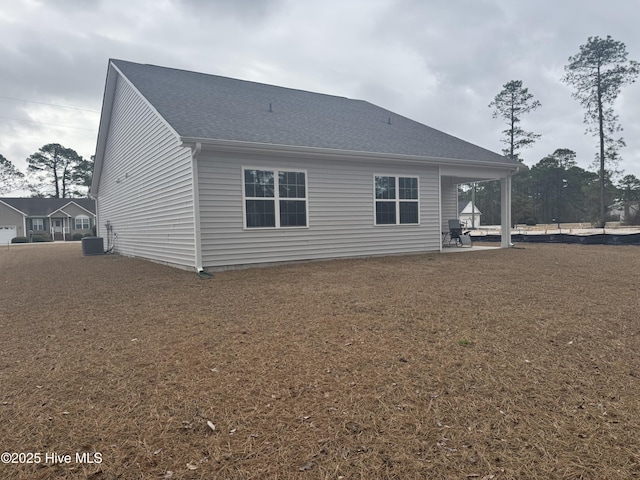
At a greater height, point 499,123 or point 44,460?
point 499,123

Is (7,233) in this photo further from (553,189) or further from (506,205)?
(553,189)

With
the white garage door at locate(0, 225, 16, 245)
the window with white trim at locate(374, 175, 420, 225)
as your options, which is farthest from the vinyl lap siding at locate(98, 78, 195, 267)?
the white garage door at locate(0, 225, 16, 245)

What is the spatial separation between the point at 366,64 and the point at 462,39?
14.2 ft

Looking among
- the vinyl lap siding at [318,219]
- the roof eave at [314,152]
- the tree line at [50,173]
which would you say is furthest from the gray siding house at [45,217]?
the roof eave at [314,152]

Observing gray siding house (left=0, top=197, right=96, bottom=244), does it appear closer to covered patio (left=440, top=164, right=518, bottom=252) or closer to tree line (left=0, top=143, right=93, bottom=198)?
tree line (left=0, top=143, right=93, bottom=198)

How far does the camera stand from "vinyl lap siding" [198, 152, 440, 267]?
8164 millimetres

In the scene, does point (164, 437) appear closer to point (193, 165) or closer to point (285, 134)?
point (193, 165)

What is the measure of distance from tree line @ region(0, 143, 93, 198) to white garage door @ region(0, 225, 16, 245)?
14.5m

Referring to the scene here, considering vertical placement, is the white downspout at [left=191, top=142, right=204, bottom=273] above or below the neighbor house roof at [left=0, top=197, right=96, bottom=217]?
below

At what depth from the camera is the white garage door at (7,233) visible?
37.7 meters

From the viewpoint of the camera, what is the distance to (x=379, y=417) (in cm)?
220

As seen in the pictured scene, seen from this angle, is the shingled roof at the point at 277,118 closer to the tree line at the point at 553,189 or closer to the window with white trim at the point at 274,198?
the window with white trim at the point at 274,198

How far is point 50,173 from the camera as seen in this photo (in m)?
52.0

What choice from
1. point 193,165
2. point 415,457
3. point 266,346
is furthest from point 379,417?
point 193,165
